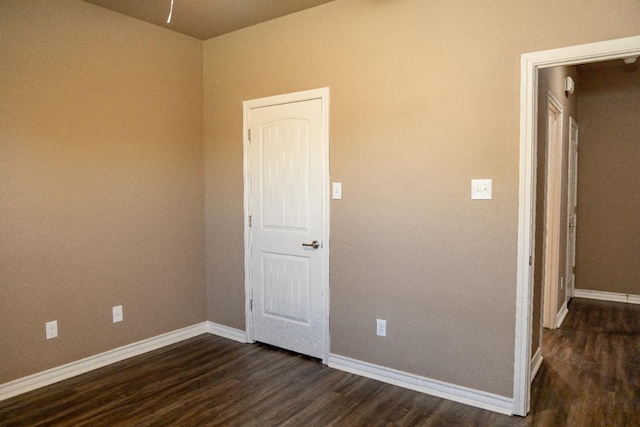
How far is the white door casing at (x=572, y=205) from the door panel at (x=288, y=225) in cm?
307

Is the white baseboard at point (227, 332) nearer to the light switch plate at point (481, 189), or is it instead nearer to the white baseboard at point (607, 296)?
the light switch plate at point (481, 189)

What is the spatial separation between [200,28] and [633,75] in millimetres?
4876

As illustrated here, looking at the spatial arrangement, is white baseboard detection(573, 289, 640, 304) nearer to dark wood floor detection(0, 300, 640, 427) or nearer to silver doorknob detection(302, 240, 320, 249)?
dark wood floor detection(0, 300, 640, 427)

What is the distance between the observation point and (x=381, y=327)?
10.2 feet

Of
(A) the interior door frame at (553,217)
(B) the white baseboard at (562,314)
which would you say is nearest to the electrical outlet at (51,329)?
(A) the interior door frame at (553,217)

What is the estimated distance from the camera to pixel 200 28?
12.2ft

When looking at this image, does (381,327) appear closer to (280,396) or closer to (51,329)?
(280,396)

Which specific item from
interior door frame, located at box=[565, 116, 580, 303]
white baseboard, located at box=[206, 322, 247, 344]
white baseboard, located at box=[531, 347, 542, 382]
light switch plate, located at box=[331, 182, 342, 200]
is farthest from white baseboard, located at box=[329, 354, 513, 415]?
interior door frame, located at box=[565, 116, 580, 303]

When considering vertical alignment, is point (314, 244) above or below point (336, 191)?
below

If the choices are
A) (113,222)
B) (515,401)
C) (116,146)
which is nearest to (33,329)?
(113,222)

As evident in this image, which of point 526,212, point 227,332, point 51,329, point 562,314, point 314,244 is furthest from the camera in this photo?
point 562,314

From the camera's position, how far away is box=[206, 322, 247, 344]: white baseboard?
12.7 feet

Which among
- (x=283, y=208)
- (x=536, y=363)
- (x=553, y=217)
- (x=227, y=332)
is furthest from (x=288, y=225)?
(x=553, y=217)

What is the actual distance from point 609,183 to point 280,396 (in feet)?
15.6
